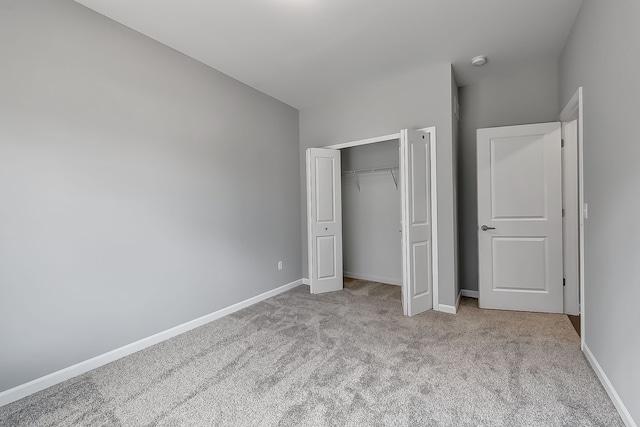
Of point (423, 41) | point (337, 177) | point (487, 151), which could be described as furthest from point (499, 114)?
point (337, 177)

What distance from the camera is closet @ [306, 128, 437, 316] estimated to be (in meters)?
3.03

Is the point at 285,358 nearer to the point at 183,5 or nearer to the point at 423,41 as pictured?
the point at 183,5

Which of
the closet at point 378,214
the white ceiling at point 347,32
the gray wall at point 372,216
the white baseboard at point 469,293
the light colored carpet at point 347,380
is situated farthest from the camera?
the gray wall at point 372,216

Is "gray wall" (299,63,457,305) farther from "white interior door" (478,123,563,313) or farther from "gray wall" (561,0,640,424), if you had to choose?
"gray wall" (561,0,640,424)

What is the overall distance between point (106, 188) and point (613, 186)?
349cm

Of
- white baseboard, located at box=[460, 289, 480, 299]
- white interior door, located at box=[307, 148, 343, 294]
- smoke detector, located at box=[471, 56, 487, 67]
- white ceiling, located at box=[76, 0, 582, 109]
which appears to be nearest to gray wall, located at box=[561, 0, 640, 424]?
white ceiling, located at box=[76, 0, 582, 109]

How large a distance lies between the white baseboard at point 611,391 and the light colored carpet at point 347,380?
4 cm

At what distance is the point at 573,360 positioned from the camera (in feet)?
6.81

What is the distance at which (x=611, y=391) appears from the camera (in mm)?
1646

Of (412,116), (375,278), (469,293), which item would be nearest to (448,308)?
(469,293)

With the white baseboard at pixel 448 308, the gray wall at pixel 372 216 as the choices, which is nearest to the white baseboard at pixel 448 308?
the white baseboard at pixel 448 308

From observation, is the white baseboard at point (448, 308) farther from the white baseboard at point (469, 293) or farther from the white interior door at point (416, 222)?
the white baseboard at point (469, 293)

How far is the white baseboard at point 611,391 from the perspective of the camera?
4.76 feet

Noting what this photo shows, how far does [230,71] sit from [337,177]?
1.87 metres
